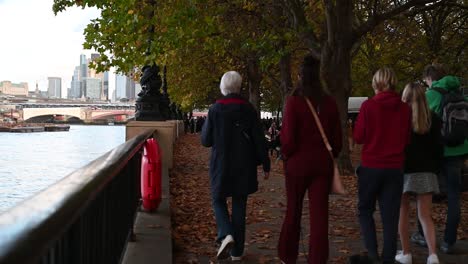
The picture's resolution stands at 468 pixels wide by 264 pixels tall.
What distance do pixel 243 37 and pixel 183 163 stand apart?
478cm

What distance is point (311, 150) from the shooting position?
5.19 meters

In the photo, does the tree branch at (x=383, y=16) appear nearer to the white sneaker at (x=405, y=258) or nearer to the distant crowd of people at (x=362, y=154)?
the distant crowd of people at (x=362, y=154)

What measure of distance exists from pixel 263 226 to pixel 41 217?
6.96 m

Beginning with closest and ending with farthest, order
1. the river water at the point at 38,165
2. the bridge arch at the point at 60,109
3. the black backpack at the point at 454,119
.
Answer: the black backpack at the point at 454,119 → the river water at the point at 38,165 → the bridge arch at the point at 60,109

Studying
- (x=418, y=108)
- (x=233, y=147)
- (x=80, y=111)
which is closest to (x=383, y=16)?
(x=418, y=108)

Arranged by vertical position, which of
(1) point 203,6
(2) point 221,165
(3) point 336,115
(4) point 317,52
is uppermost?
(1) point 203,6

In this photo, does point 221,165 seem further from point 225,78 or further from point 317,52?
point 317,52

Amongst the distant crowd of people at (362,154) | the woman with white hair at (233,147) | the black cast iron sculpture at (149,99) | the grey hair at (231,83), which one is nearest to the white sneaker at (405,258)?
the distant crowd of people at (362,154)

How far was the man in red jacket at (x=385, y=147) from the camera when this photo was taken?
5.38 m

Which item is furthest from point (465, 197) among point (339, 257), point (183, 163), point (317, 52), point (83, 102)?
point (83, 102)

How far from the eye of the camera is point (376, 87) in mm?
5469

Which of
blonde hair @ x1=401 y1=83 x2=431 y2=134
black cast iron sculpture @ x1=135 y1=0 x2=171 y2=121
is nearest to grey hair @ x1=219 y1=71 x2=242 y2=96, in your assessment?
blonde hair @ x1=401 y1=83 x2=431 y2=134

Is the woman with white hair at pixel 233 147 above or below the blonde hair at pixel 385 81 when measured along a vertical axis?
below

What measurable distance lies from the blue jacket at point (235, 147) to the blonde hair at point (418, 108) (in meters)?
1.41
